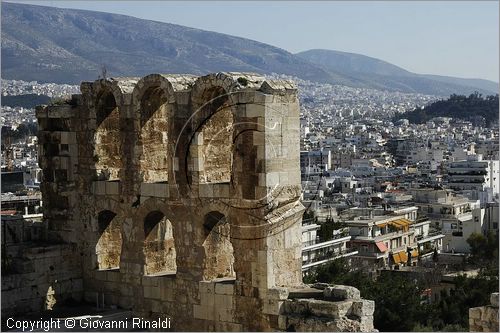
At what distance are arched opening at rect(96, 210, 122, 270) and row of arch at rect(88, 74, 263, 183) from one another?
721 millimetres

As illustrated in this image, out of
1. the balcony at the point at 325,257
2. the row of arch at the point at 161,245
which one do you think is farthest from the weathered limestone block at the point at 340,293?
the balcony at the point at 325,257

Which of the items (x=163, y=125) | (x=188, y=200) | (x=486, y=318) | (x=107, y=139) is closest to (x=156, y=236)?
(x=188, y=200)

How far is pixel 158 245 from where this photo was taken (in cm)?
1689

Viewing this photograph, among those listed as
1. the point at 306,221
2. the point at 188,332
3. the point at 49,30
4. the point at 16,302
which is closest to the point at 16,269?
the point at 16,302

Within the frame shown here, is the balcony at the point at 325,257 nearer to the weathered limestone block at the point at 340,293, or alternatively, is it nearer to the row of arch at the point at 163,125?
the row of arch at the point at 163,125

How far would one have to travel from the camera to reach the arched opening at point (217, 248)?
15609 millimetres

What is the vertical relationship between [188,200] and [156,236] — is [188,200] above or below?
above

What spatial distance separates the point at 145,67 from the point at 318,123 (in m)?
59.0

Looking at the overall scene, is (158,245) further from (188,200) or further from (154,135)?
(154,135)

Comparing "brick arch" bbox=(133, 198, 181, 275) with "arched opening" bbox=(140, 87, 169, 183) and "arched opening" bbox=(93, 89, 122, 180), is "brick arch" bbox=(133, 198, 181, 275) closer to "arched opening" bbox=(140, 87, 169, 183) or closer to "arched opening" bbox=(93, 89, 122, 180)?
"arched opening" bbox=(140, 87, 169, 183)

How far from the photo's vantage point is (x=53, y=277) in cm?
1734

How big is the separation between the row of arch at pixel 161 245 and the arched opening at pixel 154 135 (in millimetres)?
775

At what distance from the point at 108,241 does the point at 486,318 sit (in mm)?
7001

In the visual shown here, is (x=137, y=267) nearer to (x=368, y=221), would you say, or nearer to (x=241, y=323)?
(x=241, y=323)
